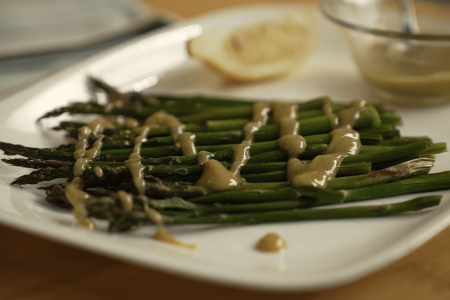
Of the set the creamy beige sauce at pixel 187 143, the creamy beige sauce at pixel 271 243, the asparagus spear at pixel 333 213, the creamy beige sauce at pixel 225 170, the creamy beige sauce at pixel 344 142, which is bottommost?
the creamy beige sauce at pixel 271 243

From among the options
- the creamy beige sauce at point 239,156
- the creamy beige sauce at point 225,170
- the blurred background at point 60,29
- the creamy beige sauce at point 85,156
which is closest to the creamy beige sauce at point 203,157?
the creamy beige sauce at point 225,170

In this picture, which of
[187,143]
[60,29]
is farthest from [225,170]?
[60,29]

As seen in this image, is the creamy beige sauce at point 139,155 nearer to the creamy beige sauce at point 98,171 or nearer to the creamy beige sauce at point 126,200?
the creamy beige sauce at point 126,200

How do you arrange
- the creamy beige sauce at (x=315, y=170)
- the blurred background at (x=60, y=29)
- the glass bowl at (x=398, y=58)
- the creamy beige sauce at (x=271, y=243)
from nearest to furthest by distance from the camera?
the creamy beige sauce at (x=271, y=243), the creamy beige sauce at (x=315, y=170), the glass bowl at (x=398, y=58), the blurred background at (x=60, y=29)

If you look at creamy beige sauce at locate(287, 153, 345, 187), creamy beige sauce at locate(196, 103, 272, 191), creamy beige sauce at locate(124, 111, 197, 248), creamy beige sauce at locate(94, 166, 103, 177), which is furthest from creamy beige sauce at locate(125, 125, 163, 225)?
creamy beige sauce at locate(287, 153, 345, 187)

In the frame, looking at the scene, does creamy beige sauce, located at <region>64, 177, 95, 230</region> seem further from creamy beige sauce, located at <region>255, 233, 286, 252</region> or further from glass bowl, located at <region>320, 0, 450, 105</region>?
glass bowl, located at <region>320, 0, 450, 105</region>

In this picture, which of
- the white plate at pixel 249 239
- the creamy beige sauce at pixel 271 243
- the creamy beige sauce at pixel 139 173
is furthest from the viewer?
the creamy beige sauce at pixel 139 173

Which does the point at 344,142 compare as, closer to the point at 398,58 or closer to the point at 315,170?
the point at 315,170
